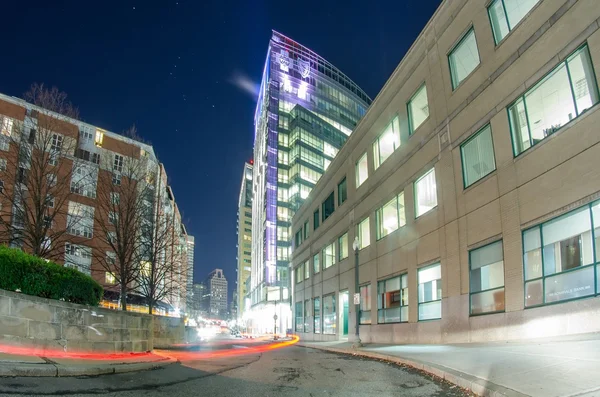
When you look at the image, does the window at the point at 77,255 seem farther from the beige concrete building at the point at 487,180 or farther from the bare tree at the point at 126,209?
the beige concrete building at the point at 487,180

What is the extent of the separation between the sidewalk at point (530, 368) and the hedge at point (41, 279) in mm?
8339

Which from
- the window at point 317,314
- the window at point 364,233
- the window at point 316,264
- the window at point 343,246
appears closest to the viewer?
the window at point 364,233

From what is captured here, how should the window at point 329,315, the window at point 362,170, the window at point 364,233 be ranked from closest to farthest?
the window at point 364,233, the window at point 362,170, the window at point 329,315

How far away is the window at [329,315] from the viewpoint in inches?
1323

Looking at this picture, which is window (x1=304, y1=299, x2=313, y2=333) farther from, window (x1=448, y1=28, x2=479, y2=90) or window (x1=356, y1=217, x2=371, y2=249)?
window (x1=448, y1=28, x2=479, y2=90)

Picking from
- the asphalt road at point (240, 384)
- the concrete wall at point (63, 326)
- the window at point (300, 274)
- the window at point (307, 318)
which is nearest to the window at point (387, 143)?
the asphalt road at point (240, 384)

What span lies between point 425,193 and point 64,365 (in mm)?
15987

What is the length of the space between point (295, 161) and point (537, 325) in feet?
246

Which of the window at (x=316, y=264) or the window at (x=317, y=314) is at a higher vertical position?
the window at (x=316, y=264)

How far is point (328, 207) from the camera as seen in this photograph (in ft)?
122

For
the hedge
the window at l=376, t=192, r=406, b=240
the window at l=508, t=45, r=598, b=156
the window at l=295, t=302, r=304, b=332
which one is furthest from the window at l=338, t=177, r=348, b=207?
the hedge

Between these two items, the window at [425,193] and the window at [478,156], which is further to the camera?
the window at [425,193]

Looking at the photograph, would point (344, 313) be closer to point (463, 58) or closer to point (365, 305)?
point (365, 305)

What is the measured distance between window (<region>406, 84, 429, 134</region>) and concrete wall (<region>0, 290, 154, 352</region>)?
15.0m
